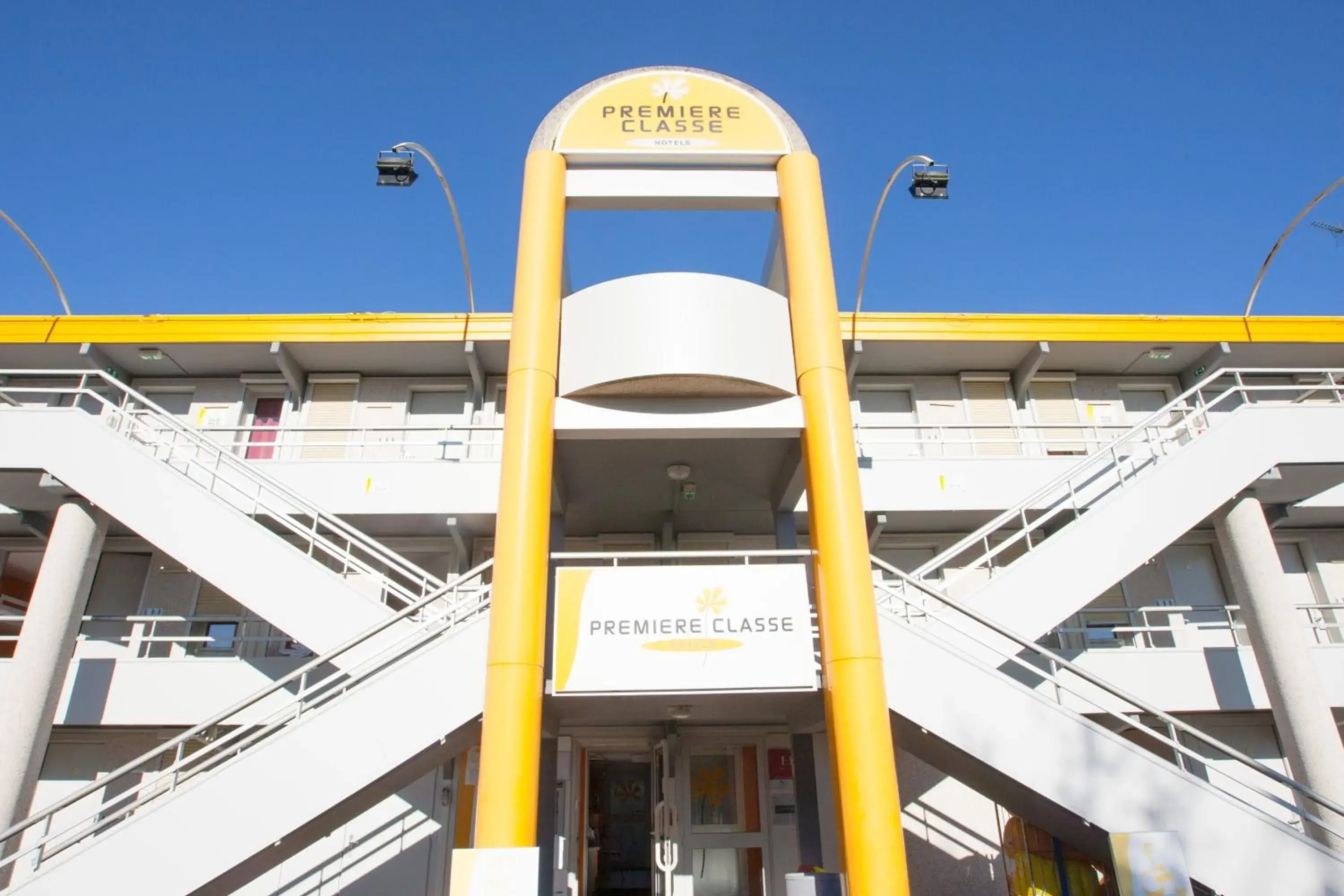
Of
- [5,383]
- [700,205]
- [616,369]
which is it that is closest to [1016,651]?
[616,369]

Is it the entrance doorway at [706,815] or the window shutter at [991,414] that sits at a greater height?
the window shutter at [991,414]

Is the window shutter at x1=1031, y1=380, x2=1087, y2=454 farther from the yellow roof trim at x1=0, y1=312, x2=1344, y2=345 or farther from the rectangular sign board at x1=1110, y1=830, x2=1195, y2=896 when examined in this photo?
the rectangular sign board at x1=1110, y1=830, x2=1195, y2=896

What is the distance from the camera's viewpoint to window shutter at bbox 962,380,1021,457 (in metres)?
15.3

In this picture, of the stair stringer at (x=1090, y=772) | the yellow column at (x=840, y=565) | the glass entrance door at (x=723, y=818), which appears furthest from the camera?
the glass entrance door at (x=723, y=818)

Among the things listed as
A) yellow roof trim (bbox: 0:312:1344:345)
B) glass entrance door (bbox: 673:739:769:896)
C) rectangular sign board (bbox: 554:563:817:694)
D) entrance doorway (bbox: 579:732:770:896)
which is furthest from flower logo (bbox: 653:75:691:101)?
glass entrance door (bbox: 673:739:769:896)

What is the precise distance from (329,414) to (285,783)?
9052 mm

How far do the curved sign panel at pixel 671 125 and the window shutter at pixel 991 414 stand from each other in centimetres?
768

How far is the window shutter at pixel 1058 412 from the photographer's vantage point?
15.2 meters

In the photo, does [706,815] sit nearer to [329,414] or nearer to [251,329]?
[329,414]

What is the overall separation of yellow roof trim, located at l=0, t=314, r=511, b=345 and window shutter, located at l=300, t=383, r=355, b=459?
1272 mm

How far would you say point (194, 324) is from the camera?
14.6 meters

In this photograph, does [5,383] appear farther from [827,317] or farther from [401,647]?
[827,317]

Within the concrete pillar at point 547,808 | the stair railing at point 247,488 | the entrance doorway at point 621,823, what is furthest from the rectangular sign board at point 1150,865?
the entrance doorway at point 621,823

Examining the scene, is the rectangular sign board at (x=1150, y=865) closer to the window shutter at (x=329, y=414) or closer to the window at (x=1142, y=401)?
the window at (x=1142, y=401)
